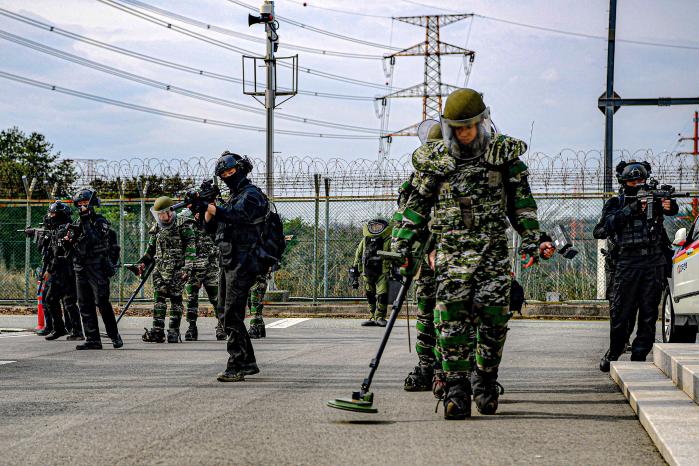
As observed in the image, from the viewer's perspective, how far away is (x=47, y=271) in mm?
13023

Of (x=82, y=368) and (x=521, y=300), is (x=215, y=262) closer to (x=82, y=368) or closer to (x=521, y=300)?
(x=82, y=368)

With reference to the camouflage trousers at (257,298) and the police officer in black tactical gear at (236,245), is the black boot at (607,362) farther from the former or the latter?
the camouflage trousers at (257,298)

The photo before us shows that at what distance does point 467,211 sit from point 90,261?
6.34 meters

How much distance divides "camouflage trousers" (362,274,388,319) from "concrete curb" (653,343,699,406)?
7622 millimetres

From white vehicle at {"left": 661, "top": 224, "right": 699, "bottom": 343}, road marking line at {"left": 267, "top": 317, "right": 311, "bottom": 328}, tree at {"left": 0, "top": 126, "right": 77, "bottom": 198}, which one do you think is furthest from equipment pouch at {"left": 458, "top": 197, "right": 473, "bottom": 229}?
tree at {"left": 0, "top": 126, "right": 77, "bottom": 198}

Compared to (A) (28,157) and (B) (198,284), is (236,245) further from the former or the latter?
(A) (28,157)

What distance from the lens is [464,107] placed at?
613 centimetres

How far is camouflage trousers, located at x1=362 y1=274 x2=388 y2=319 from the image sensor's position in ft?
50.8

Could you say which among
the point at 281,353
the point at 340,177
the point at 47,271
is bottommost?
the point at 281,353

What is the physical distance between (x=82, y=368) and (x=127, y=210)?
1167cm

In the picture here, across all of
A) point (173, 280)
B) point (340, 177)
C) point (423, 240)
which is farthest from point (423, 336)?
point (340, 177)

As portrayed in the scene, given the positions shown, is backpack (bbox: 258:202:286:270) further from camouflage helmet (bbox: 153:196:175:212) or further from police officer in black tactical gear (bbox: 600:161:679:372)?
police officer in black tactical gear (bbox: 600:161:679:372)

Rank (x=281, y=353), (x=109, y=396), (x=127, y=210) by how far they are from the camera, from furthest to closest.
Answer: (x=127, y=210) → (x=281, y=353) → (x=109, y=396)

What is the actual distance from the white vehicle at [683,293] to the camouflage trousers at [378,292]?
552 cm
